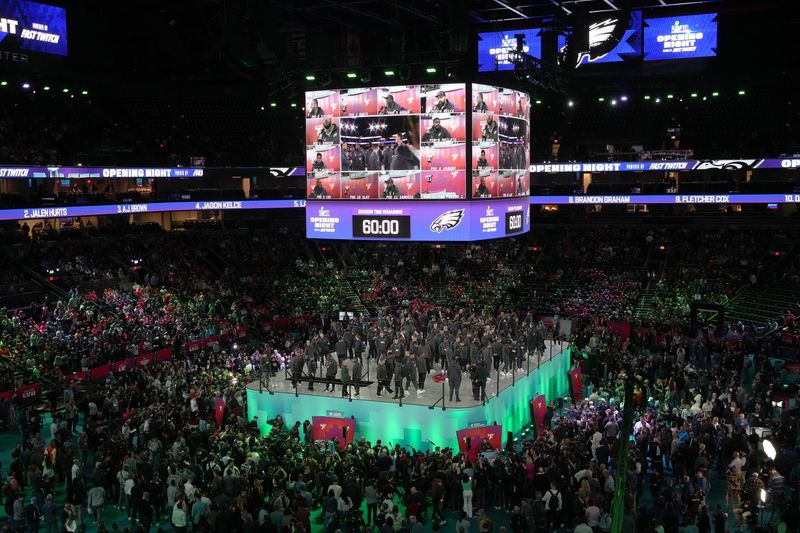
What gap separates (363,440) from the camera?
56.5 ft

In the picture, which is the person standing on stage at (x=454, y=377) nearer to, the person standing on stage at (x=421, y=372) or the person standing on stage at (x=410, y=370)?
the person standing on stage at (x=421, y=372)

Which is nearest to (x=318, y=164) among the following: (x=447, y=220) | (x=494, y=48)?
(x=447, y=220)

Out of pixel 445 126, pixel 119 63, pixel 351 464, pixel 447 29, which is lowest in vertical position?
pixel 351 464

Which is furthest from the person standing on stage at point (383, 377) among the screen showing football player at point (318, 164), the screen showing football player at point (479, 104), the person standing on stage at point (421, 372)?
the screen showing football player at point (479, 104)

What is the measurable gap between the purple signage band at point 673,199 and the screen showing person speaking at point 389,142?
71.7 feet

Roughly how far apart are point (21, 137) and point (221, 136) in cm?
1326

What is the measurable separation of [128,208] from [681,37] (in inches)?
1130

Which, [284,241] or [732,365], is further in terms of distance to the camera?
[284,241]

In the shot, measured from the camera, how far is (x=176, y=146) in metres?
44.5

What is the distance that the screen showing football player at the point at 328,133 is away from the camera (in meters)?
23.6

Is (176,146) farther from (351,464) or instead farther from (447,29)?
(351,464)

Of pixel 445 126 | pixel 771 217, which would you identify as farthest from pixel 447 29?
pixel 771 217

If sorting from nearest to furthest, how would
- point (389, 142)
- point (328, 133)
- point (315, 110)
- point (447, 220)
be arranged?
point (447, 220) → point (389, 142) → point (328, 133) → point (315, 110)

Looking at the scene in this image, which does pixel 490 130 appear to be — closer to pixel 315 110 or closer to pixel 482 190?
pixel 482 190
